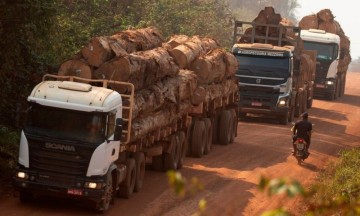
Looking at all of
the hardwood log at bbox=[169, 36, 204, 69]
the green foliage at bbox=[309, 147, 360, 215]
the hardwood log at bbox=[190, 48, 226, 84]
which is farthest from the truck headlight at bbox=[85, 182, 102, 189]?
the hardwood log at bbox=[190, 48, 226, 84]

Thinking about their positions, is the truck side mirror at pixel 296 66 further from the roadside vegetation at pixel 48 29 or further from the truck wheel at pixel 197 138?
the truck wheel at pixel 197 138

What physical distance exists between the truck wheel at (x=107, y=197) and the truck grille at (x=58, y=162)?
552mm

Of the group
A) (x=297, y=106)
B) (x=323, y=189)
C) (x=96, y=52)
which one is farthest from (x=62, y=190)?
(x=297, y=106)

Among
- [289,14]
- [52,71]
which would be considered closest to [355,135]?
[52,71]

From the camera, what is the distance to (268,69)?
3120cm

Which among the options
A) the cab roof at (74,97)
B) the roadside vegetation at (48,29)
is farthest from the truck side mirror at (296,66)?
the cab roof at (74,97)

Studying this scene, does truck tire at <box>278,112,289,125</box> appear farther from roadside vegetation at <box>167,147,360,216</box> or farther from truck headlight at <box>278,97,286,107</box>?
roadside vegetation at <box>167,147,360,216</box>

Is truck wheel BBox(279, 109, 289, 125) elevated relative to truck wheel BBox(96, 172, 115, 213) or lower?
lower

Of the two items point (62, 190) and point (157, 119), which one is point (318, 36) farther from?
point (62, 190)

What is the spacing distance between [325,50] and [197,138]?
21.0m

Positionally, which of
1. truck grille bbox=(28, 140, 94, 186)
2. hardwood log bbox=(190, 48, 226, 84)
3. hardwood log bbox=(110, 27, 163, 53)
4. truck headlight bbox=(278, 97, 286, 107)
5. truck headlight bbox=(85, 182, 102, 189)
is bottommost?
truck headlight bbox=(278, 97, 286, 107)

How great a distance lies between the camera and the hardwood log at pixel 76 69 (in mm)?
16250

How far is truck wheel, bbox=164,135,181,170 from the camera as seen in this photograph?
2000 centimetres

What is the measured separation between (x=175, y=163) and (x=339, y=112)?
23.9 m
